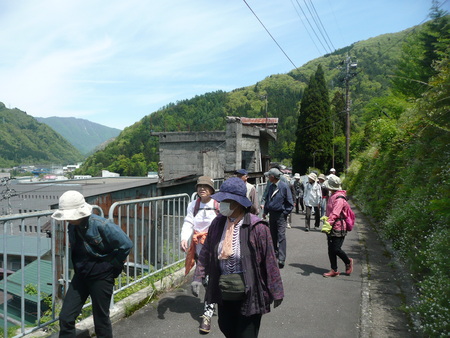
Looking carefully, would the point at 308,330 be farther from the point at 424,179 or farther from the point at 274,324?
the point at 424,179

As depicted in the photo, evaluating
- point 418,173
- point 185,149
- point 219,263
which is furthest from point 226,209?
point 185,149

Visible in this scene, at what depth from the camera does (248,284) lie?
2721mm

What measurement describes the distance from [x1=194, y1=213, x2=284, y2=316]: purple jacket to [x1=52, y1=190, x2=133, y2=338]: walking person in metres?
0.94

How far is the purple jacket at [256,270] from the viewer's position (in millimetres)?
2717

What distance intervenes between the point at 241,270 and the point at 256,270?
0.12 m

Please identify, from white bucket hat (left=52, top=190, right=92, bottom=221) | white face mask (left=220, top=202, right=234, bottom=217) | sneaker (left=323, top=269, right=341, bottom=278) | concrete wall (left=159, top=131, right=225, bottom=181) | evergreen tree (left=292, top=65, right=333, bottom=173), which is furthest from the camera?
evergreen tree (left=292, top=65, right=333, bottom=173)

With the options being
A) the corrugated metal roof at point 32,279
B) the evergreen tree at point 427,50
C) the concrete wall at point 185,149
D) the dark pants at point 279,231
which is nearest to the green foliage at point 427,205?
the dark pants at point 279,231

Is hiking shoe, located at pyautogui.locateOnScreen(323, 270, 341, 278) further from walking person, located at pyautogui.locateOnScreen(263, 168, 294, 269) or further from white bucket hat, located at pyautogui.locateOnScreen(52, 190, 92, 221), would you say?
white bucket hat, located at pyautogui.locateOnScreen(52, 190, 92, 221)

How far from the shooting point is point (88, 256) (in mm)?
3148

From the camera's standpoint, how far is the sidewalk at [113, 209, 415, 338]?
13.5 ft

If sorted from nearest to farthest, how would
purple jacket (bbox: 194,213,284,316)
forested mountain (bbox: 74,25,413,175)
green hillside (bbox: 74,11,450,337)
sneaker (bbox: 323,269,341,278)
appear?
1. purple jacket (bbox: 194,213,284,316)
2. green hillside (bbox: 74,11,450,337)
3. sneaker (bbox: 323,269,341,278)
4. forested mountain (bbox: 74,25,413,175)

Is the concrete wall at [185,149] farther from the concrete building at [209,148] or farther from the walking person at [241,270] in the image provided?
the walking person at [241,270]

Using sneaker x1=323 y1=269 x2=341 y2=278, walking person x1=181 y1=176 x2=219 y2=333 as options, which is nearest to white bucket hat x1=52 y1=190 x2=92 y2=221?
walking person x1=181 y1=176 x2=219 y2=333

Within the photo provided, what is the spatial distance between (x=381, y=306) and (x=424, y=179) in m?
3.90
